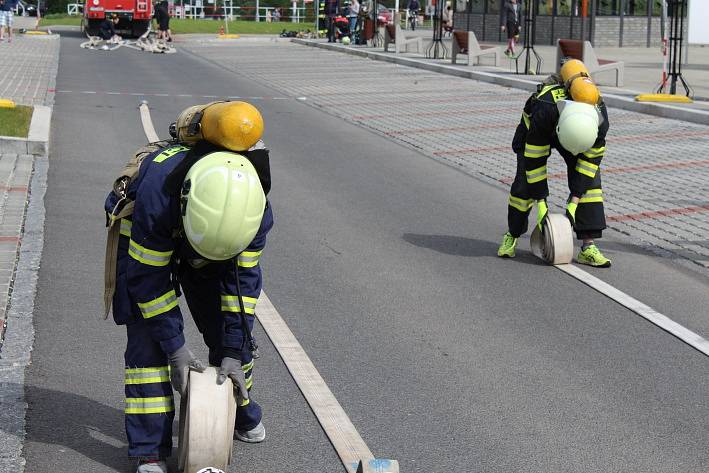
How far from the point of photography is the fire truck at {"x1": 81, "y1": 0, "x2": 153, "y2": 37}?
1694 inches

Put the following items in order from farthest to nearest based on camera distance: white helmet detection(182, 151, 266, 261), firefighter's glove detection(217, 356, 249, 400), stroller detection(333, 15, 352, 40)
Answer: stroller detection(333, 15, 352, 40)
firefighter's glove detection(217, 356, 249, 400)
white helmet detection(182, 151, 266, 261)

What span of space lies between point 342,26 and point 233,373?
141 feet

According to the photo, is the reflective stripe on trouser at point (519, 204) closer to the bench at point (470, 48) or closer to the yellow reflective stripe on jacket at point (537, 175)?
the yellow reflective stripe on jacket at point (537, 175)

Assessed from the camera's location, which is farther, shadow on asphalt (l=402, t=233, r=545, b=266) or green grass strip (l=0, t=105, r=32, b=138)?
green grass strip (l=0, t=105, r=32, b=138)

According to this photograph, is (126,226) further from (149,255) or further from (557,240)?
(557,240)

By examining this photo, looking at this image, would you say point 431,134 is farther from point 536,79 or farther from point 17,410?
point 17,410

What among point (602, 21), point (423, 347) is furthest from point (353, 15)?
point (423, 347)

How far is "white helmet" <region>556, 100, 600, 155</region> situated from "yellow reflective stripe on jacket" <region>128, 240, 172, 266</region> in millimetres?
4685

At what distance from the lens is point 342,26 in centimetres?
4672

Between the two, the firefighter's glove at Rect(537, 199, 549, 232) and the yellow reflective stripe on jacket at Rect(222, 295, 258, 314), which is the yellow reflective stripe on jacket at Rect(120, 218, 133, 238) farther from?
the firefighter's glove at Rect(537, 199, 549, 232)

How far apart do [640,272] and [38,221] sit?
16.4ft

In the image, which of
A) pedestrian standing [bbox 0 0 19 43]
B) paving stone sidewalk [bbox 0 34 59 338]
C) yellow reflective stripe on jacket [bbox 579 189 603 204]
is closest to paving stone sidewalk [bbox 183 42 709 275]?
yellow reflective stripe on jacket [bbox 579 189 603 204]

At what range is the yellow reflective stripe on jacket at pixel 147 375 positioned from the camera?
4.69m

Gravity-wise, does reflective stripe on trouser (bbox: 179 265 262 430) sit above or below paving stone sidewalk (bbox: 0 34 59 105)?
below
